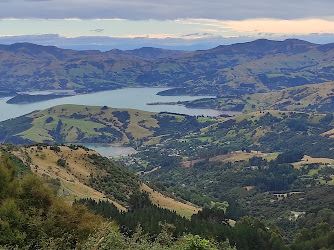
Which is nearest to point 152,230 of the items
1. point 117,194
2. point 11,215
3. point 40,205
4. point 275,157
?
point 40,205

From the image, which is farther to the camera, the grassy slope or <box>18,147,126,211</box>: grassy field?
the grassy slope

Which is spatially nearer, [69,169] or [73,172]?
[73,172]

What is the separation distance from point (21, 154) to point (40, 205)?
37.0 metres

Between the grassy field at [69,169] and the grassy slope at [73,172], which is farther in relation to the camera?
the grassy slope at [73,172]

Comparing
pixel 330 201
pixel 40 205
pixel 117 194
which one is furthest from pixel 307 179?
pixel 40 205

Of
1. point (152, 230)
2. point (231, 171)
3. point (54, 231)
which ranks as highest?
point (54, 231)

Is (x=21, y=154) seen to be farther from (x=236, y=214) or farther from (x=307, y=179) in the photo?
(x=307, y=179)

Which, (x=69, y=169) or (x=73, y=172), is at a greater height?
(x=69, y=169)

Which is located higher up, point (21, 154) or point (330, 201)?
point (21, 154)

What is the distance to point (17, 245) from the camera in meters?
19.4

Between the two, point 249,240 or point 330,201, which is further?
point 330,201

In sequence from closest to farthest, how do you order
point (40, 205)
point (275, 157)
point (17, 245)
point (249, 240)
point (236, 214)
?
point (17, 245)
point (40, 205)
point (249, 240)
point (236, 214)
point (275, 157)

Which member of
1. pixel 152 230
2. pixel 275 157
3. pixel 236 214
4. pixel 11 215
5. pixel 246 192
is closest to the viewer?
pixel 11 215

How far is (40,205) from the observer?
23.6 metres
